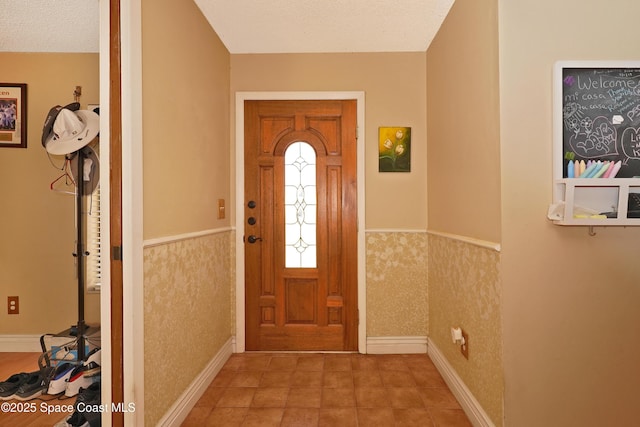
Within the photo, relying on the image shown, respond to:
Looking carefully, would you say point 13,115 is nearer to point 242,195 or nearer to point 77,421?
point 242,195

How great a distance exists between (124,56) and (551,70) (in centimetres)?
187

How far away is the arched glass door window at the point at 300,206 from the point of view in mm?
2945

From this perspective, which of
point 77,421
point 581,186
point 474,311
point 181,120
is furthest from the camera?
point 181,120

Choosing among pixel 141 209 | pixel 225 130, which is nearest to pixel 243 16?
pixel 225 130

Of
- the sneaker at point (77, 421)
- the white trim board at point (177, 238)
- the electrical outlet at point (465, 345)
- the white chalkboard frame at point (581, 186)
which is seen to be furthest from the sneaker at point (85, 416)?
the white chalkboard frame at point (581, 186)

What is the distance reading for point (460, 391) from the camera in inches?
83.5

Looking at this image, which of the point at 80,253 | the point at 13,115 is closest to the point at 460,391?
the point at 80,253

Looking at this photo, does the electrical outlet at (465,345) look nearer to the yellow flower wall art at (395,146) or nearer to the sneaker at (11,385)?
the yellow flower wall art at (395,146)

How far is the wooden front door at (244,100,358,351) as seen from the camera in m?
2.93

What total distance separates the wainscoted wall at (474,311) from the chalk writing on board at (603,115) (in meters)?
0.60

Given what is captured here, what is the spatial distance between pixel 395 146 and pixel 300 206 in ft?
3.02

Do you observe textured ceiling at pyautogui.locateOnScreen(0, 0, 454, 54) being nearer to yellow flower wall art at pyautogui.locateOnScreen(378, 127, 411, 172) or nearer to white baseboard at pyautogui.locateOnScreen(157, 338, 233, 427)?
yellow flower wall art at pyautogui.locateOnScreen(378, 127, 411, 172)

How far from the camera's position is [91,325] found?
2822 millimetres

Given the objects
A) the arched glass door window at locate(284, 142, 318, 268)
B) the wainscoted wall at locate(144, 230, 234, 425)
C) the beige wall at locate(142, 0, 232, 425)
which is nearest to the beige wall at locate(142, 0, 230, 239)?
the beige wall at locate(142, 0, 232, 425)
